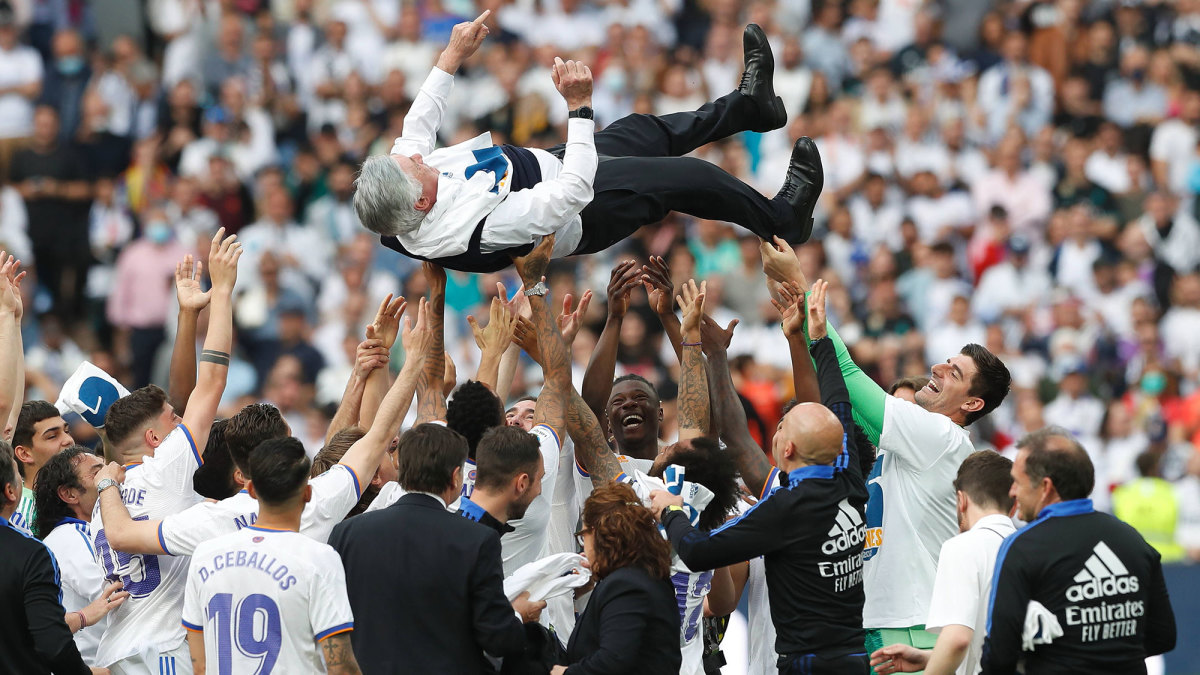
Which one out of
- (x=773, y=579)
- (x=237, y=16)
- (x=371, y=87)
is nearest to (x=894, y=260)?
(x=371, y=87)

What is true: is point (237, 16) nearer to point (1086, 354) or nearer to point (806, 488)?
point (1086, 354)

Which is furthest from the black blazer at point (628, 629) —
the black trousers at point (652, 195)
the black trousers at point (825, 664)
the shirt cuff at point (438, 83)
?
the shirt cuff at point (438, 83)

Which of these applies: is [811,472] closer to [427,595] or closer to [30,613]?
[427,595]

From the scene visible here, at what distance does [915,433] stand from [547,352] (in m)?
1.65

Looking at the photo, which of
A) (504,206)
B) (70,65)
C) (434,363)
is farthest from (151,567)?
(70,65)

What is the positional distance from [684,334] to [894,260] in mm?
8418

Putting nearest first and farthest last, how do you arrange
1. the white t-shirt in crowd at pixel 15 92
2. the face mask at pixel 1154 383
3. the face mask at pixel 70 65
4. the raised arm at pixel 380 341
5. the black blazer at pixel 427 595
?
the black blazer at pixel 427 595, the raised arm at pixel 380 341, the face mask at pixel 1154 383, the white t-shirt in crowd at pixel 15 92, the face mask at pixel 70 65

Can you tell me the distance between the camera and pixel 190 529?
19.3ft

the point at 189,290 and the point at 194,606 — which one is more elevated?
the point at 189,290

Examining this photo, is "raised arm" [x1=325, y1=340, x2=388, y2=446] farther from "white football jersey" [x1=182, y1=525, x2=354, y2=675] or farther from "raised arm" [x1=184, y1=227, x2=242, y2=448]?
"white football jersey" [x1=182, y1=525, x2=354, y2=675]

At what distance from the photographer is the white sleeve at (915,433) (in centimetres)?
661

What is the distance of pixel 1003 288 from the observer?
15195mm

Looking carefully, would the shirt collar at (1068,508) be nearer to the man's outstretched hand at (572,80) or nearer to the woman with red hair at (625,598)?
the woman with red hair at (625,598)

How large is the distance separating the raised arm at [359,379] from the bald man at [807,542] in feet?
5.56
